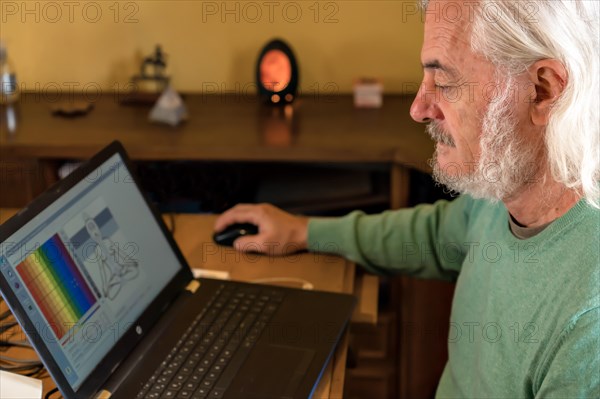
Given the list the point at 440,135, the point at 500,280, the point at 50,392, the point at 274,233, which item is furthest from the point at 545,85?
the point at 50,392

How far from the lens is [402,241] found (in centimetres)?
151

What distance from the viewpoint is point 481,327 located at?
48.8 inches

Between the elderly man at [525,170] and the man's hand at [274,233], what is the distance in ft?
1.20

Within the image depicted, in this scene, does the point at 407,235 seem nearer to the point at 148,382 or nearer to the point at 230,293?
the point at 230,293

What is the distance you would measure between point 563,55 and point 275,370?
1.93 feet

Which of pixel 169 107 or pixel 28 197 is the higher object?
pixel 169 107

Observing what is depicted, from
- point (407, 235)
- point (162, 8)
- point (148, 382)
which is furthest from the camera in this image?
point (162, 8)

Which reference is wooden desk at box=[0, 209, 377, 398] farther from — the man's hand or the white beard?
the white beard

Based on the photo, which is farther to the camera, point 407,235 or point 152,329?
point 407,235

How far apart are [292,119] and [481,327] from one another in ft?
Answer: 3.23

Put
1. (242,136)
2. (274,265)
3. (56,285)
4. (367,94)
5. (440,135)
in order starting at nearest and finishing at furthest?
(56,285) < (440,135) < (274,265) < (242,136) < (367,94)

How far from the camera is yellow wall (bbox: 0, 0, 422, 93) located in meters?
2.21

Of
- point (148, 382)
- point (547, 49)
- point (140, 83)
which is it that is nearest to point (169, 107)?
point (140, 83)

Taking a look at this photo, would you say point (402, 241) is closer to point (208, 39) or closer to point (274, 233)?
point (274, 233)
